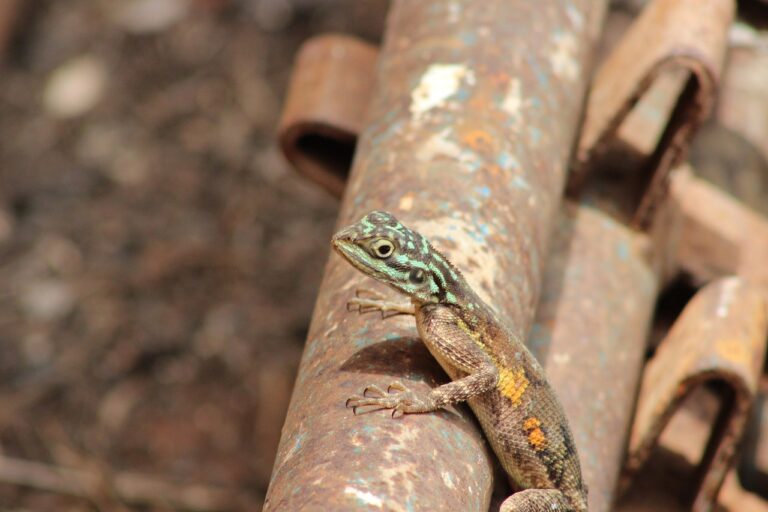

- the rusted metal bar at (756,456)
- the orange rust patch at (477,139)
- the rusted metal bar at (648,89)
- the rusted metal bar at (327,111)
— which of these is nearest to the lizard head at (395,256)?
the orange rust patch at (477,139)

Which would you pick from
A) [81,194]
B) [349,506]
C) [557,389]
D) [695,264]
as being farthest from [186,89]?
[349,506]

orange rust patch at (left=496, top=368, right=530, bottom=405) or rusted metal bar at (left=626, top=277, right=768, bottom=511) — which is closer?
orange rust patch at (left=496, top=368, right=530, bottom=405)

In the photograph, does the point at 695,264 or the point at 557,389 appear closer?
the point at 557,389

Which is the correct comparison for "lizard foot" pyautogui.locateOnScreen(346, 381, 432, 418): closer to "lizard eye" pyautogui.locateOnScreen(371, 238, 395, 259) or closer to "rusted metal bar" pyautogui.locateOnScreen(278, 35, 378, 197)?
"lizard eye" pyautogui.locateOnScreen(371, 238, 395, 259)

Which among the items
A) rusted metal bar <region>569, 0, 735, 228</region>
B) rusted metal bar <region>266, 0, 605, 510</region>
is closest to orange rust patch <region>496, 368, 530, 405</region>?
rusted metal bar <region>266, 0, 605, 510</region>

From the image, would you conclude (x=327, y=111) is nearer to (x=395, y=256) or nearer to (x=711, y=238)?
(x=395, y=256)

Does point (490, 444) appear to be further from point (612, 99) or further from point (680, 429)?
point (612, 99)

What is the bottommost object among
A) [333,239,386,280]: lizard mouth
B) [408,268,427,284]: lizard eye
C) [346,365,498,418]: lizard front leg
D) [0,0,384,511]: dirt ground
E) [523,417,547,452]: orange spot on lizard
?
[0,0,384,511]: dirt ground

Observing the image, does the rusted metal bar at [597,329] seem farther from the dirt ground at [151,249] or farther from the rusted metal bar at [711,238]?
the dirt ground at [151,249]
